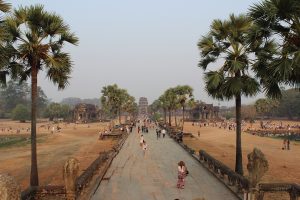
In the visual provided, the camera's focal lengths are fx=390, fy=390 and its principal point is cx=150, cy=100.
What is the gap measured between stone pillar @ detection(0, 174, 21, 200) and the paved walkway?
414 inches

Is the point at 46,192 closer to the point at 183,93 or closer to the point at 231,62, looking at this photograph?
the point at 231,62

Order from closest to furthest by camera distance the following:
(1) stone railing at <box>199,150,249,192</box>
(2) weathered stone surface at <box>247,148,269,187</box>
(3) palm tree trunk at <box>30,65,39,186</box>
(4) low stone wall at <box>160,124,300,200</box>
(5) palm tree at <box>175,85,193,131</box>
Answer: (2) weathered stone surface at <box>247,148,269,187</box> < (4) low stone wall at <box>160,124,300,200</box> < (1) stone railing at <box>199,150,249,192</box> < (3) palm tree trunk at <box>30,65,39,186</box> < (5) palm tree at <box>175,85,193,131</box>

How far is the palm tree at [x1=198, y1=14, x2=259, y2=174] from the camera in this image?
19.3 m

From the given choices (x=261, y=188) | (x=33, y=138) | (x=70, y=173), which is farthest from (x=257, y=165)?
(x=33, y=138)

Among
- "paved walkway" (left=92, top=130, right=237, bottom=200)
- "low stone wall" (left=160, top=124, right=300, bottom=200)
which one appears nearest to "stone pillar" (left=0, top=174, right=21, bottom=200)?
"low stone wall" (left=160, top=124, right=300, bottom=200)

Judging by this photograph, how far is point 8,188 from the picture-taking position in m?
5.21

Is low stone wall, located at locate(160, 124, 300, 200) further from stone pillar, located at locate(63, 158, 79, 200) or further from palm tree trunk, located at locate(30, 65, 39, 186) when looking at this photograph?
palm tree trunk, located at locate(30, 65, 39, 186)

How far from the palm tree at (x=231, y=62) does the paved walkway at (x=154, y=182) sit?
2.86 metres

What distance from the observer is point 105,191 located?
16.8 m

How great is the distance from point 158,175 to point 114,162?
5.87 m

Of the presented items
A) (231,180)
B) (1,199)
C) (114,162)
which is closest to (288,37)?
(231,180)

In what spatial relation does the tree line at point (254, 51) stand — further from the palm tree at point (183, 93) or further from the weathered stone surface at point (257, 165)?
the palm tree at point (183, 93)

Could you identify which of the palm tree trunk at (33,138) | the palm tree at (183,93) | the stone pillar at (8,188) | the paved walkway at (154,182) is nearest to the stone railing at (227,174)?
the paved walkway at (154,182)

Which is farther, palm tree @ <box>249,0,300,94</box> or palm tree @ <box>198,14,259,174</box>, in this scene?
palm tree @ <box>198,14,259,174</box>
